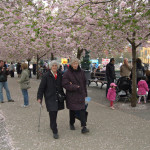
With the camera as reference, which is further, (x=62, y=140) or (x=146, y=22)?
(x=146, y=22)

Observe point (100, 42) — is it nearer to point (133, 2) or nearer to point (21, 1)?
point (133, 2)

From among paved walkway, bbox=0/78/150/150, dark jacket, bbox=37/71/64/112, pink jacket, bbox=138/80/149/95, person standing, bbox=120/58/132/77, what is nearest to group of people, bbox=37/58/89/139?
dark jacket, bbox=37/71/64/112

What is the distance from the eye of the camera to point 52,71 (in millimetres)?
5324

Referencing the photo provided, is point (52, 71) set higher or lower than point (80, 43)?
lower

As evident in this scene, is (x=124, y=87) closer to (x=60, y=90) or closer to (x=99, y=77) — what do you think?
(x=60, y=90)

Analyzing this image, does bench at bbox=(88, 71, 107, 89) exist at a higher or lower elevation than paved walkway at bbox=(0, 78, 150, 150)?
higher

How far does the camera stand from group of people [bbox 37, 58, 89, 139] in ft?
17.1

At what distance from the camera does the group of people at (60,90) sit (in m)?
5.20

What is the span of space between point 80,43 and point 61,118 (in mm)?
5118

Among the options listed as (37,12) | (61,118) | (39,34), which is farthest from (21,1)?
(61,118)

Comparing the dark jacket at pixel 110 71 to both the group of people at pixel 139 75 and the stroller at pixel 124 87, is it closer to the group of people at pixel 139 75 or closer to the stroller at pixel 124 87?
the group of people at pixel 139 75

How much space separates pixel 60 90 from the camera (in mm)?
5316

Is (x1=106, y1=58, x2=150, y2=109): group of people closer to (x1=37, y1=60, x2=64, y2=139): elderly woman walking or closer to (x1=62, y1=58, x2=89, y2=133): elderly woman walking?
(x1=62, y1=58, x2=89, y2=133): elderly woman walking

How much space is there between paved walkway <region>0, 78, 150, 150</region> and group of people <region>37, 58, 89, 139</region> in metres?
0.36
